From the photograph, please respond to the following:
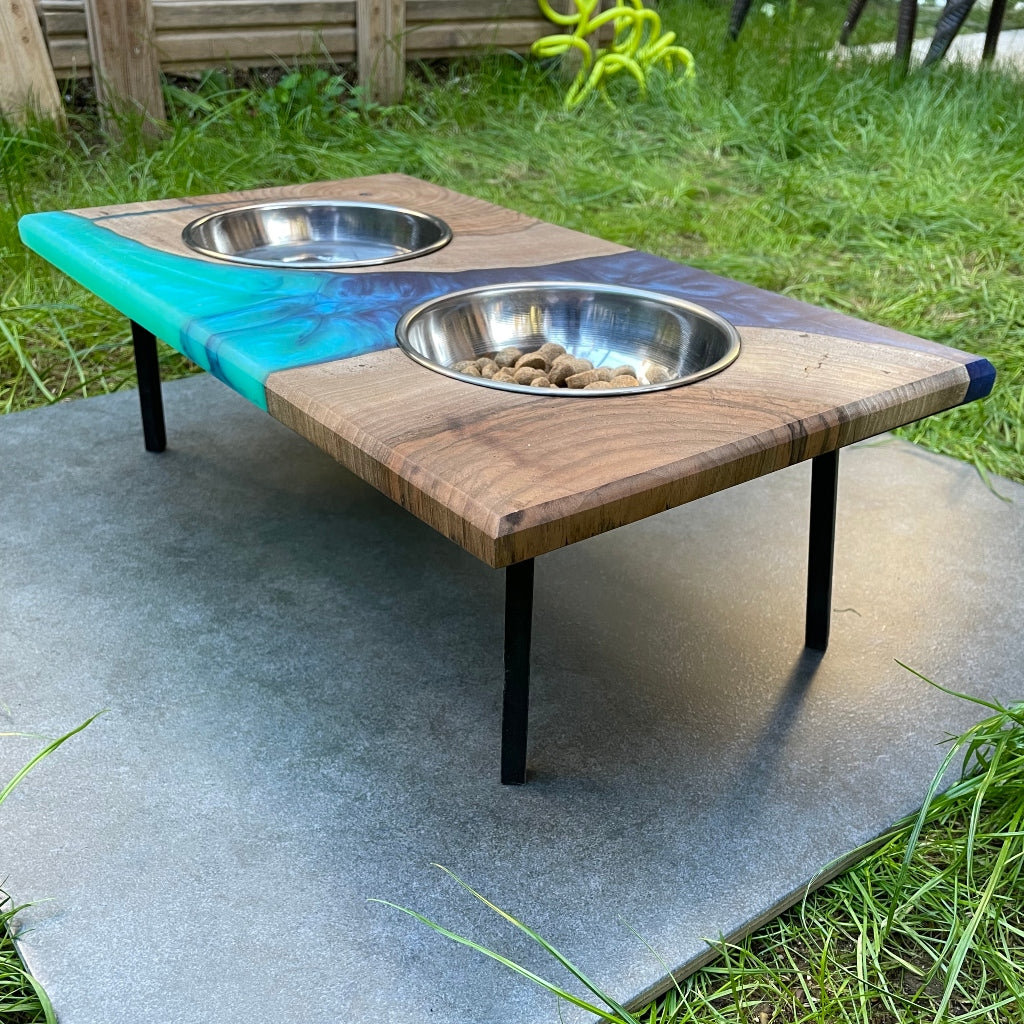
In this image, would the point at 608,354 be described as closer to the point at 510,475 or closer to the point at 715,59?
the point at 510,475

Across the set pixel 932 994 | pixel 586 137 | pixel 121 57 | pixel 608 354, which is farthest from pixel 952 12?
pixel 932 994

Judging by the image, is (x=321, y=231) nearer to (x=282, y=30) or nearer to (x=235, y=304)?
(x=235, y=304)

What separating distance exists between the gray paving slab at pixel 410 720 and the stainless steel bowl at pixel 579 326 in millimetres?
419

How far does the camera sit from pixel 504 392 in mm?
1381

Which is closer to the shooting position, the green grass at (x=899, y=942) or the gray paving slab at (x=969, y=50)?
the green grass at (x=899, y=942)

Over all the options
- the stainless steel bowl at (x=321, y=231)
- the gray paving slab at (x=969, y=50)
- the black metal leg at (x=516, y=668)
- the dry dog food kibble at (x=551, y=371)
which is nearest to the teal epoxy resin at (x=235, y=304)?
the dry dog food kibble at (x=551, y=371)

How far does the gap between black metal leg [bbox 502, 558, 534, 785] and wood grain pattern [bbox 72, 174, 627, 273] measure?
0.71 meters

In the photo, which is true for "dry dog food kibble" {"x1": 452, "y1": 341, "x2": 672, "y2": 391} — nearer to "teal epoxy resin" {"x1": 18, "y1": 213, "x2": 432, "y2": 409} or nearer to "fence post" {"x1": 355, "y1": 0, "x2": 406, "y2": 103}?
"teal epoxy resin" {"x1": 18, "y1": 213, "x2": 432, "y2": 409}

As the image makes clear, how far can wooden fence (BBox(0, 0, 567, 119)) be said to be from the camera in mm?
3545

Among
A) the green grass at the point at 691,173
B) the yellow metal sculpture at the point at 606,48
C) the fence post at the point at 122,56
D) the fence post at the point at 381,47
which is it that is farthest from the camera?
the yellow metal sculpture at the point at 606,48

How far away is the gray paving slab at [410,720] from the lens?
1.21 meters

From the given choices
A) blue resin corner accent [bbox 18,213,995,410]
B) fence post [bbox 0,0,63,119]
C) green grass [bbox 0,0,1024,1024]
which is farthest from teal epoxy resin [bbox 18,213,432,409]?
fence post [bbox 0,0,63,119]

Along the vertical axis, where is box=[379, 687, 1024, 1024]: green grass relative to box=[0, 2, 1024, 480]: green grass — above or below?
below

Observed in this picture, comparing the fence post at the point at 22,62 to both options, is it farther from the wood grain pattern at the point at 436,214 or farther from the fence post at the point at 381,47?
the wood grain pattern at the point at 436,214
